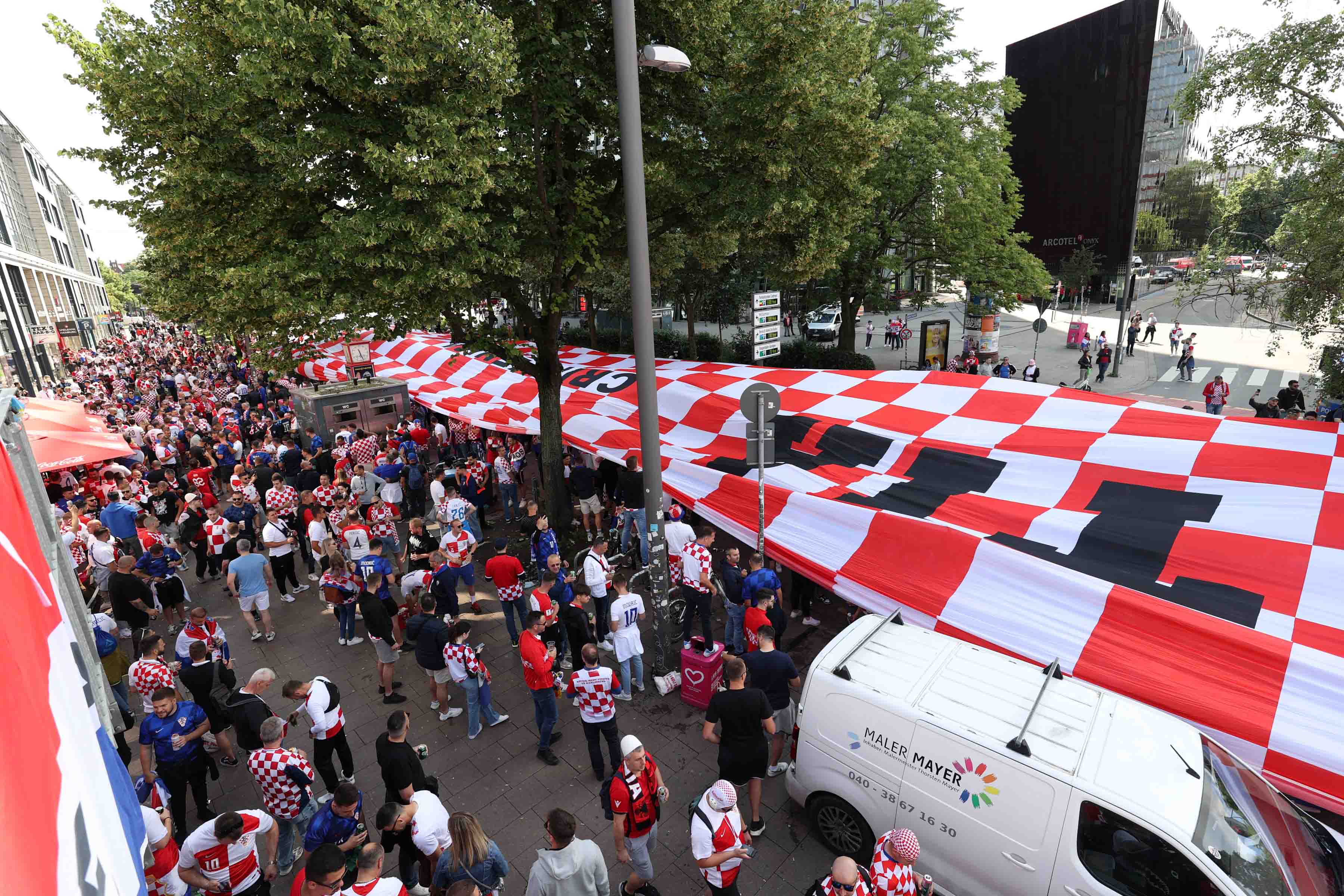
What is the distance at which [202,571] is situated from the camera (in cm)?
1109

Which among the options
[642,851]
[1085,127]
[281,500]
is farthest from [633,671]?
[1085,127]

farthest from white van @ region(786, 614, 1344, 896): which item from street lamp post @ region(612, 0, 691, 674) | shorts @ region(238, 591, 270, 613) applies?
shorts @ region(238, 591, 270, 613)

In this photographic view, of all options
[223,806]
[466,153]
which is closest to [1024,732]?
[223,806]

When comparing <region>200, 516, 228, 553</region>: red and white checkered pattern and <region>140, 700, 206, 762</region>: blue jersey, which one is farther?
<region>200, 516, 228, 553</region>: red and white checkered pattern

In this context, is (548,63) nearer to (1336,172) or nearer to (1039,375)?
(1336,172)

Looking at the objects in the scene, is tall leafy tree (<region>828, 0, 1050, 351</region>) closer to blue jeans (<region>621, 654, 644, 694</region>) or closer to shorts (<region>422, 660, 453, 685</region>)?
blue jeans (<region>621, 654, 644, 694</region>)

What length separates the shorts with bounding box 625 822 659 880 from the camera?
4414 millimetres

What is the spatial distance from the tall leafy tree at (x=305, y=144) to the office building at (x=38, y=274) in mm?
39684

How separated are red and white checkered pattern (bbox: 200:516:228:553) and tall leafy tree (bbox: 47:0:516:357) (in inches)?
144

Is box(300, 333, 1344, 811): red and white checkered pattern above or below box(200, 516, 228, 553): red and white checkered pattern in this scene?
above

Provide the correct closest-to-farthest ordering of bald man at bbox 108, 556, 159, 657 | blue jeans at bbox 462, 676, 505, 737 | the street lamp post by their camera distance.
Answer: the street lamp post
blue jeans at bbox 462, 676, 505, 737
bald man at bbox 108, 556, 159, 657

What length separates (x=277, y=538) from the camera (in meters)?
9.63

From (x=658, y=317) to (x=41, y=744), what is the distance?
25.3 m

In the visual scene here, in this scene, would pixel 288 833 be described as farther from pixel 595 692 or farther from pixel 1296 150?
pixel 1296 150
